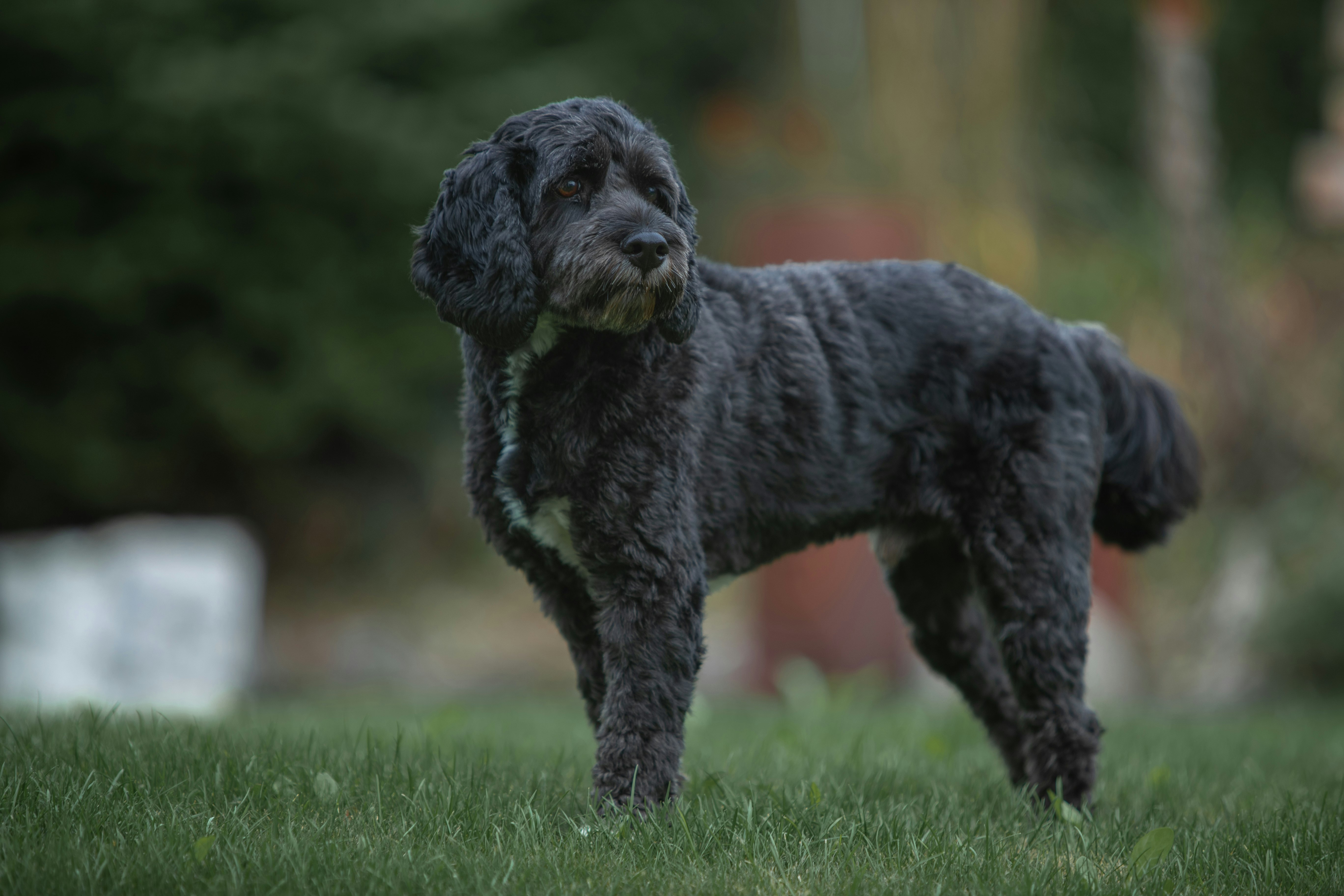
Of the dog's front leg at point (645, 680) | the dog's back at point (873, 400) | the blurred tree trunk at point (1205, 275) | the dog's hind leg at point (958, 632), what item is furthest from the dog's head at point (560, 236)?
the blurred tree trunk at point (1205, 275)

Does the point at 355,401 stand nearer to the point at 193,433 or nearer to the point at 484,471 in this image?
the point at 193,433

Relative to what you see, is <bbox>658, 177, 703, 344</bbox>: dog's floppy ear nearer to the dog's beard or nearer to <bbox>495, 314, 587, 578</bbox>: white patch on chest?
the dog's beard

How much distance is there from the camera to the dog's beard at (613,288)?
3.33 m

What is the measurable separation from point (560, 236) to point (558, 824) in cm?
165

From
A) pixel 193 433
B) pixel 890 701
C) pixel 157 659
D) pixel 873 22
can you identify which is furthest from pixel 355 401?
pixel 873 22

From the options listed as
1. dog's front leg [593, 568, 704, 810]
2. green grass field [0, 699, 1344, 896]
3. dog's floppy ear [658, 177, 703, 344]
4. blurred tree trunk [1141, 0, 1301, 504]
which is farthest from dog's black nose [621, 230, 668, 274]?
blurred tree trunk [1141, 0, 1301, 504]

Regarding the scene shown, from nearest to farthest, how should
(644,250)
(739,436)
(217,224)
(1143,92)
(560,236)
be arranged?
(644,250), (560,236), (739,436), (217,224), (1143,92)

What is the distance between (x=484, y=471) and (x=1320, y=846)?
8.49 feet

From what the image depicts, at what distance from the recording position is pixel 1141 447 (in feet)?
14.4

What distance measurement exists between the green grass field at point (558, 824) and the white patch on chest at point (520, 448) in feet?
2.47

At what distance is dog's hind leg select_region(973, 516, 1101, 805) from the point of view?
4.04 meters

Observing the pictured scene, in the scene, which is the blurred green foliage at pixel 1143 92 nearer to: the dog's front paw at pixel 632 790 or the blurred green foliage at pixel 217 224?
the blurred green foliage at pixel 217 224

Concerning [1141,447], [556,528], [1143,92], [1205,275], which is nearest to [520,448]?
[556,528]

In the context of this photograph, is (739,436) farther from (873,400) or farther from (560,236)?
(560,236)
